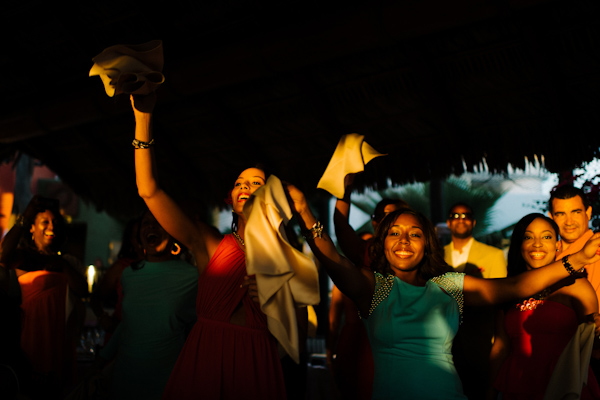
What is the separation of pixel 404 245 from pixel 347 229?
18.5 inches

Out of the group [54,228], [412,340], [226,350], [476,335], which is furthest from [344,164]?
[54,228]

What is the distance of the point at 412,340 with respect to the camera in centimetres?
269

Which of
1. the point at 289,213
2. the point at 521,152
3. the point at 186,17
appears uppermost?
the point at 186,17

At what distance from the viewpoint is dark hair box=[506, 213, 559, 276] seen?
11.6 ft

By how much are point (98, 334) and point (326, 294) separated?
229 inches

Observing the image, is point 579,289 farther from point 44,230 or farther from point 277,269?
point 44,230

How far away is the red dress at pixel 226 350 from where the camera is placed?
8.65 feet

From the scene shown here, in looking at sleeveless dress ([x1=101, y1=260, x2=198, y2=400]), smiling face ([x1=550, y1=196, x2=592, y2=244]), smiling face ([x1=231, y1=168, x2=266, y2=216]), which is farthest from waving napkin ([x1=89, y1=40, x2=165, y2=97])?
smiling face ([x1=550, y1=196, x2=592, y2=244])

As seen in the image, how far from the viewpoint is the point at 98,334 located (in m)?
8.04

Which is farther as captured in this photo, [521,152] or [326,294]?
[326,294]

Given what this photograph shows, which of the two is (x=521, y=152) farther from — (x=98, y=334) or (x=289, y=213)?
(x=98, y=334)

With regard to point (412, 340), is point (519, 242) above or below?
above

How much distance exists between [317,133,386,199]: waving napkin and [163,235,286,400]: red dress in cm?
55

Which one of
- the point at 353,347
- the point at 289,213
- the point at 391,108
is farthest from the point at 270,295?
the point at 391,108
